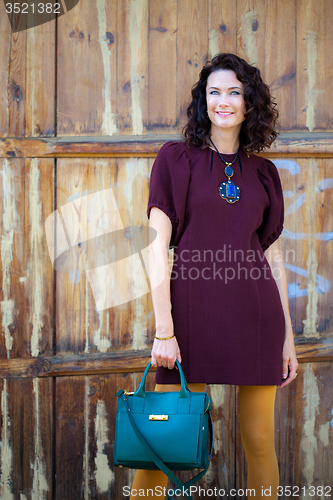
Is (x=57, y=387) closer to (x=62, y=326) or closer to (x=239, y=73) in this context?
(x=62, y=326)

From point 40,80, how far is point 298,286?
1.74 meters

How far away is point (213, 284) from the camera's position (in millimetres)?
1495

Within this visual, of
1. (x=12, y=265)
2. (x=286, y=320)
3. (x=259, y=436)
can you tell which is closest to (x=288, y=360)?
(x=286, y=320)

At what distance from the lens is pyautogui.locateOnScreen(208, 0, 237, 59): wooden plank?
219 cm

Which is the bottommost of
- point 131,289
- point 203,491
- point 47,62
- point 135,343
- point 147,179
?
point 203,491

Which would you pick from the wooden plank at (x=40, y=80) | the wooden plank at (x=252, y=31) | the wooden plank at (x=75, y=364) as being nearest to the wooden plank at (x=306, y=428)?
the wooden plank at (x=75, y=364)

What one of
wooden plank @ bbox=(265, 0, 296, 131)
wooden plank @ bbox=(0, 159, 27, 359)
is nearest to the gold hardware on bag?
wooden plank @ bbox=(0, 159, 27, 359)

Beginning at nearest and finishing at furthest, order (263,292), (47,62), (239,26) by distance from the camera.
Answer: (263,292), (47,62), (239,26)

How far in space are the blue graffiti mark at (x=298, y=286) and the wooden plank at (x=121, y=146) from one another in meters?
0.62

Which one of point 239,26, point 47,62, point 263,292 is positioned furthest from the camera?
point 239,26

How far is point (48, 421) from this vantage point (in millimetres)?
2098

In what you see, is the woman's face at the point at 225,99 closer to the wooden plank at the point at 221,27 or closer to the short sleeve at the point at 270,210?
the short sleeve at the point at 270,210

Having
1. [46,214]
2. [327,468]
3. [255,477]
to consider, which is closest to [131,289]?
[46,214]

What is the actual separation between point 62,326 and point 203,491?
3.87ft
